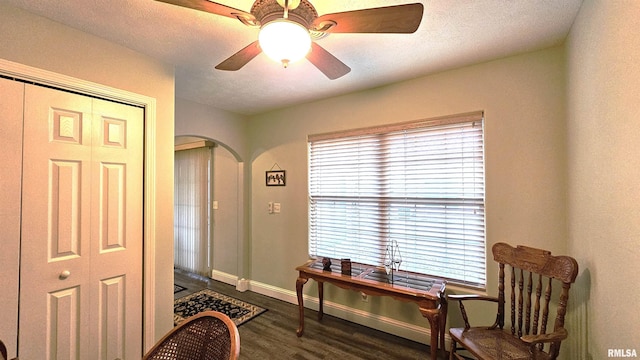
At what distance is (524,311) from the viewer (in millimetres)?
2076

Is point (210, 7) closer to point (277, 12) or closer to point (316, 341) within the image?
point (277, 12)

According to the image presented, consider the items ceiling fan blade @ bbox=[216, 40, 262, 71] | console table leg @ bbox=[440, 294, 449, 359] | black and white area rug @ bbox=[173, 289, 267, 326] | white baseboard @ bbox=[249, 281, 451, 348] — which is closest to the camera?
ceiling fan blade @ bbox=[216, 40, 262, 71]

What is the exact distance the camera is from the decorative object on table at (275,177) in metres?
3.48

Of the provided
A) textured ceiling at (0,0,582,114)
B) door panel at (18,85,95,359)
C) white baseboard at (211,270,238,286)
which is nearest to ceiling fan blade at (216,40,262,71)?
textured ceiling at (0,0,582,114)

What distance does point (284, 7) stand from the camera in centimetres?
123

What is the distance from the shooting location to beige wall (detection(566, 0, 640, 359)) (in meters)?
1.04

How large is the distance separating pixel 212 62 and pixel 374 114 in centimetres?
160

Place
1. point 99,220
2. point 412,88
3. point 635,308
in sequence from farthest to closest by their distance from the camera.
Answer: point 412,88, point 99,220, point 635,308

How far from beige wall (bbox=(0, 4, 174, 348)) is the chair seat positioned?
2265 millimetres

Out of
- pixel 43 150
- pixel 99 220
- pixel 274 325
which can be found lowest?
pixel 274 325

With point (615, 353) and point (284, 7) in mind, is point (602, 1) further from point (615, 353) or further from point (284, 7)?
point (615, 353)

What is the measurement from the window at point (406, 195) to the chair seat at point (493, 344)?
1.60ft

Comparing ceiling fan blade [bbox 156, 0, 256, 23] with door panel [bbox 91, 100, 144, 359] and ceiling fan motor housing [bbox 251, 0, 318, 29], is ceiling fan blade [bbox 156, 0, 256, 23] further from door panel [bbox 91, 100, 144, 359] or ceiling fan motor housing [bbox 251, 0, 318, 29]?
door panel [bbox 91, 100, 144, 359]

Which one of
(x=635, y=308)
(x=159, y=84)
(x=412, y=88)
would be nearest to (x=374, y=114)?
(x=412, y=88)
